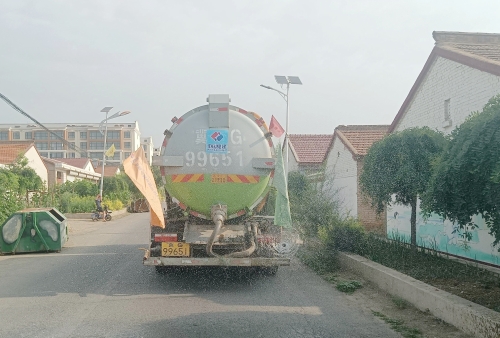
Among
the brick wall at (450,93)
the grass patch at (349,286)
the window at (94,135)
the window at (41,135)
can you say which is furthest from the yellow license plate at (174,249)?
the window at (94,135)

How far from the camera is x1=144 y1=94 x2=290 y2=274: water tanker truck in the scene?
358 inches

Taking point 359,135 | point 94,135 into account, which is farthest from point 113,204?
point 94,135

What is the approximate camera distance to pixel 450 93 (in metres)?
12.1

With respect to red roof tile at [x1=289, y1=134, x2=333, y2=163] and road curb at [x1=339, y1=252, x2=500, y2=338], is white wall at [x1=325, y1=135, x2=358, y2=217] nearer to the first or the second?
road curb at [x1=339, y1=252, x2=500, y2=338]

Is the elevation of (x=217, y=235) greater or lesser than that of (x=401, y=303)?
greater

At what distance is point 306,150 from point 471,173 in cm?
2971

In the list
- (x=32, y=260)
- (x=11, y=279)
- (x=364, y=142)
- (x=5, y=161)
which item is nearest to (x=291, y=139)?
(x=364, y=142)

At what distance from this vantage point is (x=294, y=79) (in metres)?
24.5

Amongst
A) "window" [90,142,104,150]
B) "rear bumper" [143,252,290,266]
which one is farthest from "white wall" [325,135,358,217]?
"window" [90,142,104,150]

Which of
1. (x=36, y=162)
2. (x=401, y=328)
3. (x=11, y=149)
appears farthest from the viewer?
(x=36, y=162)

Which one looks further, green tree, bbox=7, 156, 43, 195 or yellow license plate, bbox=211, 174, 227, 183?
green tree, bbox=7, 156, 43, 195

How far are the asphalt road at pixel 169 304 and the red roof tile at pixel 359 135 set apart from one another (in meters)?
9.33

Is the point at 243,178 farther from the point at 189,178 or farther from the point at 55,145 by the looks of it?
the point at 55,145

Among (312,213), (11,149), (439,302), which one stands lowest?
(439,302)
